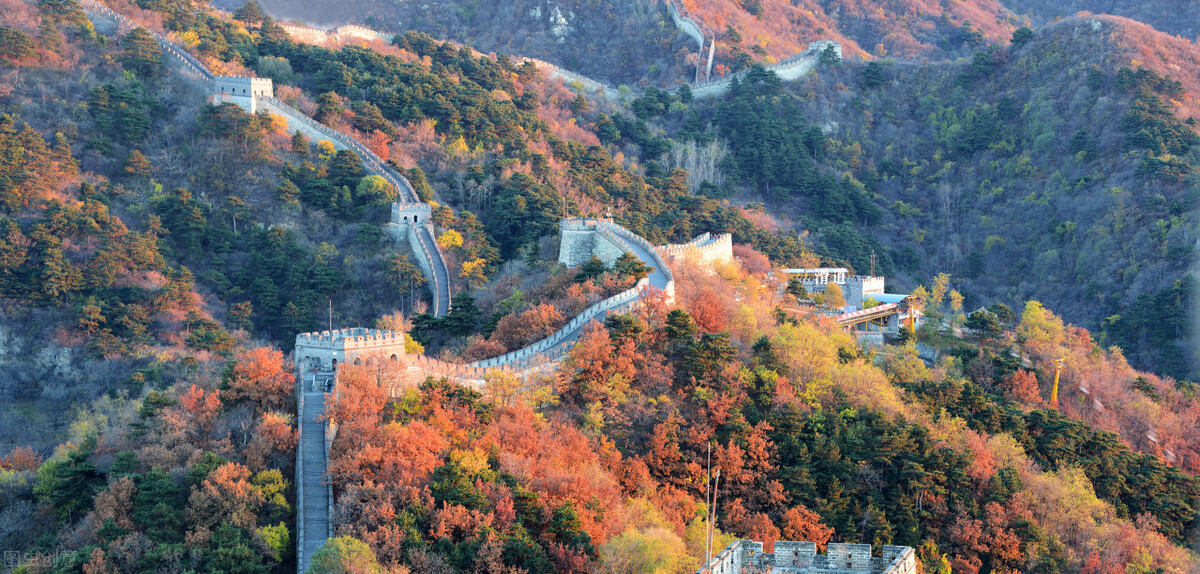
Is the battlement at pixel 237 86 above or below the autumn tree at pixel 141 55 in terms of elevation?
below

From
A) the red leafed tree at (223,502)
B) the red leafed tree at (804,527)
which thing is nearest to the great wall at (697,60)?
the red leafed tree at (804,527)

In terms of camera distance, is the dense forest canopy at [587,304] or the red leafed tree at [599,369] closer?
the dense forest canopy at [587,304]

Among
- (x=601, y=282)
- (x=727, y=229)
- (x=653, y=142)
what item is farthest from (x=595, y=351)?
(x=653, y=142)

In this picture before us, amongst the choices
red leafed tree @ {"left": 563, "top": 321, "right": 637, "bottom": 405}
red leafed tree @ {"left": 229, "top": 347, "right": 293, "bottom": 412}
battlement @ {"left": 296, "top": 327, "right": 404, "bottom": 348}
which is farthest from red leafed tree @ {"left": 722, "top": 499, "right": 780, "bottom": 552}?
red leafed tree @ {"left": 229, "top": 347, "right": 293, "bottom": 412}

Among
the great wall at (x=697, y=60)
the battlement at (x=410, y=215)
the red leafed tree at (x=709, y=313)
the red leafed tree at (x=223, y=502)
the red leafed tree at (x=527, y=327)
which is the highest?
the great wall at (x=697, y=60)

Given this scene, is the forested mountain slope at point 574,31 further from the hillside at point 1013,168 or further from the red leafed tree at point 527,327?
the red leafed tree at point 527,327

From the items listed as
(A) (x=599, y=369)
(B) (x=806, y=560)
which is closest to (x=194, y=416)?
(A) (x=599, y=369)

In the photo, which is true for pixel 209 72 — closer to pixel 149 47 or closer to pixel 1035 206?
pixel 149 47
